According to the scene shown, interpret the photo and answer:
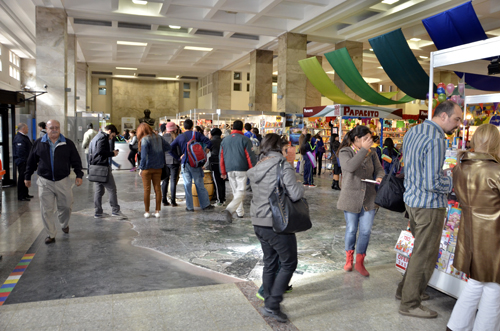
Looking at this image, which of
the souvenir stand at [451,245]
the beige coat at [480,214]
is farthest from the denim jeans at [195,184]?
the beige coat at [480,214]

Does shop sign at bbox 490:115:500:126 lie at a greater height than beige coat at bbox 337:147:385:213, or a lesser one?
greater

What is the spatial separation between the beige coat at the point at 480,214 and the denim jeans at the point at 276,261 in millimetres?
1131

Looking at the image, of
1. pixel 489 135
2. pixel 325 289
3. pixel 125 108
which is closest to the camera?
pixel 489 135

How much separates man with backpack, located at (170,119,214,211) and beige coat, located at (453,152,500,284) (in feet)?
16.1

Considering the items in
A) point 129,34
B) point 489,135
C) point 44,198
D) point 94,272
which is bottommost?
point 94,272

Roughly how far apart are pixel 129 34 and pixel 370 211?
16.7 metres

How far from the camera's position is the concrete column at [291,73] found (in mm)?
16891

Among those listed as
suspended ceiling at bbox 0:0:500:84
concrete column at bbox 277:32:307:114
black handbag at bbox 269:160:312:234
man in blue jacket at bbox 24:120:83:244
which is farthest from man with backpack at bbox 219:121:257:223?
concrete column at bbox 277:32:307:114

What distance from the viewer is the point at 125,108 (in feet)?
113

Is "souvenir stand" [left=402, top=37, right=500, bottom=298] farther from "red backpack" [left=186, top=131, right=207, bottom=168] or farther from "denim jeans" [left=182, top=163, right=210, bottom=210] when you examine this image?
"denim jeans" [left=182, top=163, right=210, bottom=210]

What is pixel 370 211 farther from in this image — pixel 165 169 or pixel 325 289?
pixel 165 169

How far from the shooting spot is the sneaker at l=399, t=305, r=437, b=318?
120 inches

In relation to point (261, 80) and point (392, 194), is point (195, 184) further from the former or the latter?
point (261, 80)

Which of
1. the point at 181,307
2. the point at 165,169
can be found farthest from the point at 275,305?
the point at 165,169
